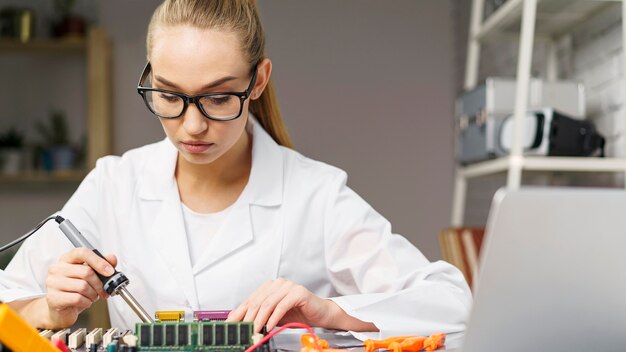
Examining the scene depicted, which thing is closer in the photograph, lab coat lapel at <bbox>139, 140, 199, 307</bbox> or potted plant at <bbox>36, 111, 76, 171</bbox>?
lab coat lapel at <bbox>139, 140, 199, 307</bbox>

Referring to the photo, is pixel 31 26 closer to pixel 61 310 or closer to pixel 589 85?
pixel 589 85

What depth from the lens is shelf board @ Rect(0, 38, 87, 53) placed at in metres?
3.56

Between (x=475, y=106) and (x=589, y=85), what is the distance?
1.20 feet

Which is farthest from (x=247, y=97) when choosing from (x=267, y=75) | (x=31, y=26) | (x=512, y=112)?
(x=31, y=26)

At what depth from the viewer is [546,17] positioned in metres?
2.40

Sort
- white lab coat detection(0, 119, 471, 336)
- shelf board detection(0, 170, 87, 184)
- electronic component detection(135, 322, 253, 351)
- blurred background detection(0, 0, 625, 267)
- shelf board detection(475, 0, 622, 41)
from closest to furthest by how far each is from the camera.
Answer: electronic component detection(135, 322, 253, 351), white lab coat detection(0, 119, 471, 336), shelf board detection(475, 0, 622, 41), shelf board detection(0, 170, 87, 184), blurred background detection(0, 0, 625, 267)

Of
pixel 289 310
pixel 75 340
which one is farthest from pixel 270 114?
pixel 75 340

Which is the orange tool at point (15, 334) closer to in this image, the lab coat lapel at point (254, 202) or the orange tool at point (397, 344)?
the orange tool at point (397, 344)

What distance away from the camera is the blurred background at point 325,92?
3.82 meters

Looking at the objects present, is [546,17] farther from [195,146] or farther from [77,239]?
[77,239]

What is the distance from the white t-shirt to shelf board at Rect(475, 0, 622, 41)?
1.31 metres

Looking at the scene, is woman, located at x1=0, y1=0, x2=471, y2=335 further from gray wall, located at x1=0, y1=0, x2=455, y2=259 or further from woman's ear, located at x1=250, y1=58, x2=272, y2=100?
gray wall, located at x1=0, y1=0, x2=455, y2=259

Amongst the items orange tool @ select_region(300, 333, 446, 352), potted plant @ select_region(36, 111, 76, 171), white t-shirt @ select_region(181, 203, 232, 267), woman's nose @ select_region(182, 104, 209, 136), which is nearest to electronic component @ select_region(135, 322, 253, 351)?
orange tool @ select_region(300, 333, 446, 352)

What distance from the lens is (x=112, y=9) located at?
3.91 meters
